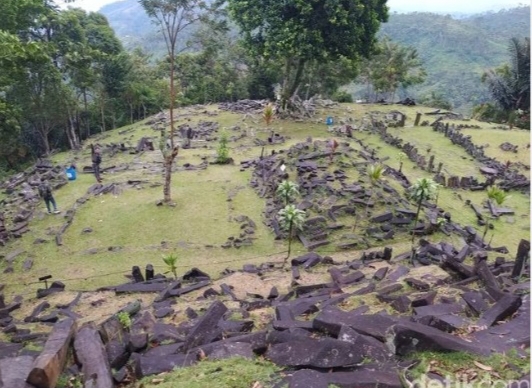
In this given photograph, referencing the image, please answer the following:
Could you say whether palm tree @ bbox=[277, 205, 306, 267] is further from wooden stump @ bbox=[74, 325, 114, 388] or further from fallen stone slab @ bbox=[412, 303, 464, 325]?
wooden stump @ bbox=[74, 325, 114, 388]

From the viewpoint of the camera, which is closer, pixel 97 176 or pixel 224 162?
pixel 97 176

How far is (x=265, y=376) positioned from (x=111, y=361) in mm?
3159

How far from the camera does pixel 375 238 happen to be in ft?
63.2

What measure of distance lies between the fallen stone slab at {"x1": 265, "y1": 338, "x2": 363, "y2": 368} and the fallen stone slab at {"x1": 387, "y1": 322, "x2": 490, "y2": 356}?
29.6 inches

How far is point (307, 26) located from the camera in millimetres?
33594

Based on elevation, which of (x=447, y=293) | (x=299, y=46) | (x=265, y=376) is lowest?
(x=447, y=293)

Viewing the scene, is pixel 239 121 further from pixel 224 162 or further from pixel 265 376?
pixel 265 376

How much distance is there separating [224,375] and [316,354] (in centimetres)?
146

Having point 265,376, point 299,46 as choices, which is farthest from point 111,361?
point 299,46

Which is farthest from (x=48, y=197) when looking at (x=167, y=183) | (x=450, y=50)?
(x=450, y=50)

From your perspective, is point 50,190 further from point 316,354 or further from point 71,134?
point 316,354

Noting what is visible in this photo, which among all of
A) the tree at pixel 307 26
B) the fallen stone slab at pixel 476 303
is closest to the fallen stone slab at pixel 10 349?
the fallen stone slab at pixel 476 303

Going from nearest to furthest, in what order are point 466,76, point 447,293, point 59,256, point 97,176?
point 447,293
point 59,256
point 97,176
point 466,76

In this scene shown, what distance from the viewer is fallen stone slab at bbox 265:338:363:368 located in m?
6.81
